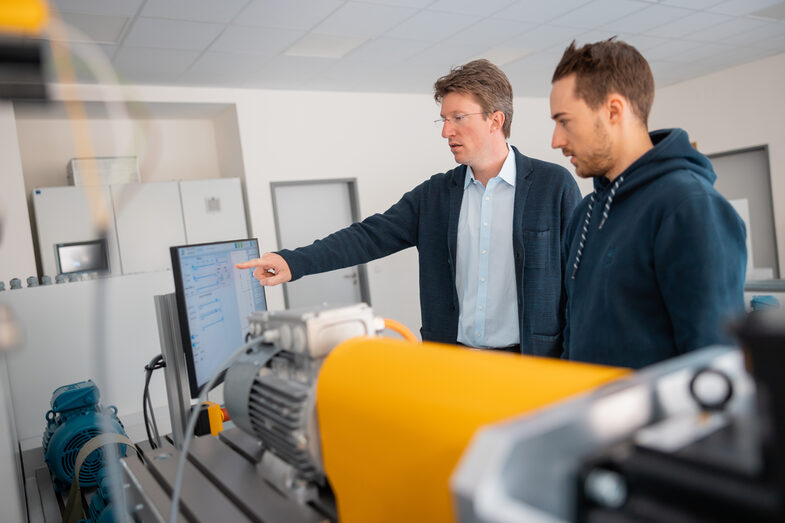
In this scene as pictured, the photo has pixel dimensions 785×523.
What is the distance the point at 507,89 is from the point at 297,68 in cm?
353

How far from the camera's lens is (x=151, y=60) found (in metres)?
4.34

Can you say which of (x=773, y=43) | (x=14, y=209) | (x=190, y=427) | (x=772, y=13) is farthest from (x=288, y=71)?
(x=773, y=43)

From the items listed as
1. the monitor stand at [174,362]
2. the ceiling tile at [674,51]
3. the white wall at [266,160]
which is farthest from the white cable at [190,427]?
the ceiling tile at [674,51]

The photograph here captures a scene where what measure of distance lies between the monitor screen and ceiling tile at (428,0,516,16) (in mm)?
3264

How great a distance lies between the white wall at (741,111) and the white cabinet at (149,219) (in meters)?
5.82

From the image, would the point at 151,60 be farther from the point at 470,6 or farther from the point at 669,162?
the point at 669,162

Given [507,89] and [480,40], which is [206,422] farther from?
[480,40]

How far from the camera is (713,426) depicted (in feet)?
1.29

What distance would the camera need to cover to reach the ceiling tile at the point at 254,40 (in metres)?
4.02

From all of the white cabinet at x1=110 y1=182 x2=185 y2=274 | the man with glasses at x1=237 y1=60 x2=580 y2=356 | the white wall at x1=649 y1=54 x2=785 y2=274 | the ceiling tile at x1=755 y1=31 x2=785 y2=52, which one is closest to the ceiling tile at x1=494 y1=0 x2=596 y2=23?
the man with glasses at x1=237 y1=60 x2=580 y2=356

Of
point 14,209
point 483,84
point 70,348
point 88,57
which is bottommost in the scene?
point 70,348

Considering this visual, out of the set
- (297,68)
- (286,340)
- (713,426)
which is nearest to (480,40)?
(297,68)

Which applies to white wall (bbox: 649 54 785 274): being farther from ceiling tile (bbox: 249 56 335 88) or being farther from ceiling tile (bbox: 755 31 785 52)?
ceiling tile (bbox: 249 56 335 88)

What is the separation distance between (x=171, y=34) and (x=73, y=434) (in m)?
2.92
